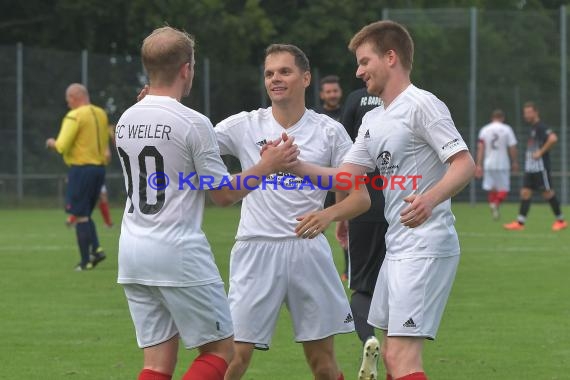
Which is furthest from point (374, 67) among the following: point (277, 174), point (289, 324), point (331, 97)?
point (331, 97)

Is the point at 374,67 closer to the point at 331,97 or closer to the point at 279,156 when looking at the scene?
the point at 279,156

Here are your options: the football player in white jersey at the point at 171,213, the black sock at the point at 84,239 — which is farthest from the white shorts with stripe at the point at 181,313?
the black sock at the point at 84,239

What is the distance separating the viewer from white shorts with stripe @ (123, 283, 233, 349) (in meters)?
5.96

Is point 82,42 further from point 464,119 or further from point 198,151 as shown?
point 198,151

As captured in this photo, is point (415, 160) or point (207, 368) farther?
point (415, 160)

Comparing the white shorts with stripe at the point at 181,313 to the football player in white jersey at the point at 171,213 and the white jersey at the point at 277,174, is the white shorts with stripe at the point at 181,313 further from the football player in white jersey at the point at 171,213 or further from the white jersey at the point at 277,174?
the white jersey at the point at 277,174

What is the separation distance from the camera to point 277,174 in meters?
7.16

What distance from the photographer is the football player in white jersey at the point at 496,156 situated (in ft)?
90.8

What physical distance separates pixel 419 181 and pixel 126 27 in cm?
3511

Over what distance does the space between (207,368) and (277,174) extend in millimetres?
1524

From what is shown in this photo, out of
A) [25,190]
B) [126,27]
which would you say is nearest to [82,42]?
[126,27]

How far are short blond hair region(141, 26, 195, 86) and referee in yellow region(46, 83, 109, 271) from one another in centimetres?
967

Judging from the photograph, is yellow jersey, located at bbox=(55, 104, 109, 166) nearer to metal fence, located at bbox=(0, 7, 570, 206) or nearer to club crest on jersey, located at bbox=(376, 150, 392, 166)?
club crest on jersey, located at bbox=(376, 150, 392, 166)

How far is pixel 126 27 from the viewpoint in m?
40.6
